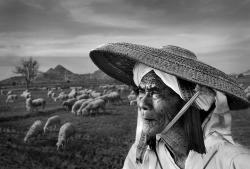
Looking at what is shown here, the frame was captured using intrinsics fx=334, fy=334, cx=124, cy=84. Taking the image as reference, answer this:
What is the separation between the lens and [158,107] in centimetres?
202

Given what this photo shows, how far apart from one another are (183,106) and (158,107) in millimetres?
149

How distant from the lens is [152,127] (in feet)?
6.60

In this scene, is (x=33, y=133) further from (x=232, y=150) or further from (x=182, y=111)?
(x=232, y=150)

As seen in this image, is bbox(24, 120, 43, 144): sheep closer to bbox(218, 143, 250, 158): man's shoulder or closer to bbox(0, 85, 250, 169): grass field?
bbox(0, 85, 250, 169): grass field

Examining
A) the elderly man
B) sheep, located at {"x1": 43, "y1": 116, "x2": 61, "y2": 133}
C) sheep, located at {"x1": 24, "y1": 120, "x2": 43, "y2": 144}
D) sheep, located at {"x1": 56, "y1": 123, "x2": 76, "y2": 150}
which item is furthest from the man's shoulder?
sheep, located at {"x1": 43, "y1": 116, "x2": 61, "y2": 133}

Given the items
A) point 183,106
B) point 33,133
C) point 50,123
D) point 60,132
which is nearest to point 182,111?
point 183,106

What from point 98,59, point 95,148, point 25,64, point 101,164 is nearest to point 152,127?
point 98,59

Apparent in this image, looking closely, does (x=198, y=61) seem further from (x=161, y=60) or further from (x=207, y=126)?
(x=207, y=126)

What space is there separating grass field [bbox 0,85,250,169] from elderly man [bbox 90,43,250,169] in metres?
9.11

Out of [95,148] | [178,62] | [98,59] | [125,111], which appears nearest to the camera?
[178,62]

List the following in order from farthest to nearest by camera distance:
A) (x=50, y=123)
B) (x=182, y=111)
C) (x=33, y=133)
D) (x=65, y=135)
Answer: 1. (x=50, y=123)
2. (x=33, y=133)
3. (x=65, y=135)
4. (x=182, y=111)

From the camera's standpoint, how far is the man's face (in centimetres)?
201

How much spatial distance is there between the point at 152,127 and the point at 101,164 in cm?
959

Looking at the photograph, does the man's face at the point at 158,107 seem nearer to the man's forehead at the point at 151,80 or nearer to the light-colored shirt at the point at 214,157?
the man's forehead at the point at 151,80
